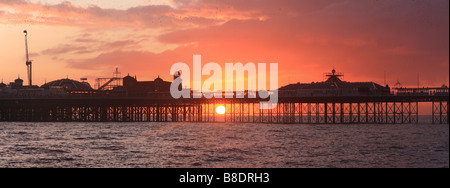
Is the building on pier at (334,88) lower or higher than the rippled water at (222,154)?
higher

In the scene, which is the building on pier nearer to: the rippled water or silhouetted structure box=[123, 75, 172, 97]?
silhouetted structure box=[123, 75, 172, 97]

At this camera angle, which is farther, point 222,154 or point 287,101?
point 287,101

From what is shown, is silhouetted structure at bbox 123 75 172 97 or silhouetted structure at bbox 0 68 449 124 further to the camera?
silhouetted structure at bbox 123 75 172 97

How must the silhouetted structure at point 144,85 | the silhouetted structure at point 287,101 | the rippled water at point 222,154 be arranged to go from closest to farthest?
the rippled water at point 222,154, the silhouetted structure at point 287,101, the silhouetted structure at point 144,85

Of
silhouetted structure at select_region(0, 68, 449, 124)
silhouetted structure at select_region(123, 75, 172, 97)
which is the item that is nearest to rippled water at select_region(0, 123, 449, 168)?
silhouetted structure at select_region(0, 68, 449, 124)

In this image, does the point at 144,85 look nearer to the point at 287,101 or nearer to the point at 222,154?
the point at 287,101

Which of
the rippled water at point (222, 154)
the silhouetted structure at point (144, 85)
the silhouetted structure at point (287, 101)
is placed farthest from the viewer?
the silhouetted structure at point (144, 85)

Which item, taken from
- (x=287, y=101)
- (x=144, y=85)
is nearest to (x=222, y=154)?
(x=287, y=101)

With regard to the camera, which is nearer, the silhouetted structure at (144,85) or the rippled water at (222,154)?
the rippled water at (222,154)

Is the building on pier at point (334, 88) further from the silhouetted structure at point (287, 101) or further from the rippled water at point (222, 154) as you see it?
the rippled water at point (222, 154)

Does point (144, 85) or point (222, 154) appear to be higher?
point (144, 85)

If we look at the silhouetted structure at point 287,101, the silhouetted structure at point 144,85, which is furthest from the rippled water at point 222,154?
the silhouetted structure at point 144,85

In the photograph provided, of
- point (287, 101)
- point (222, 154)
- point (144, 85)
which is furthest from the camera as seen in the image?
point (144, 85)
